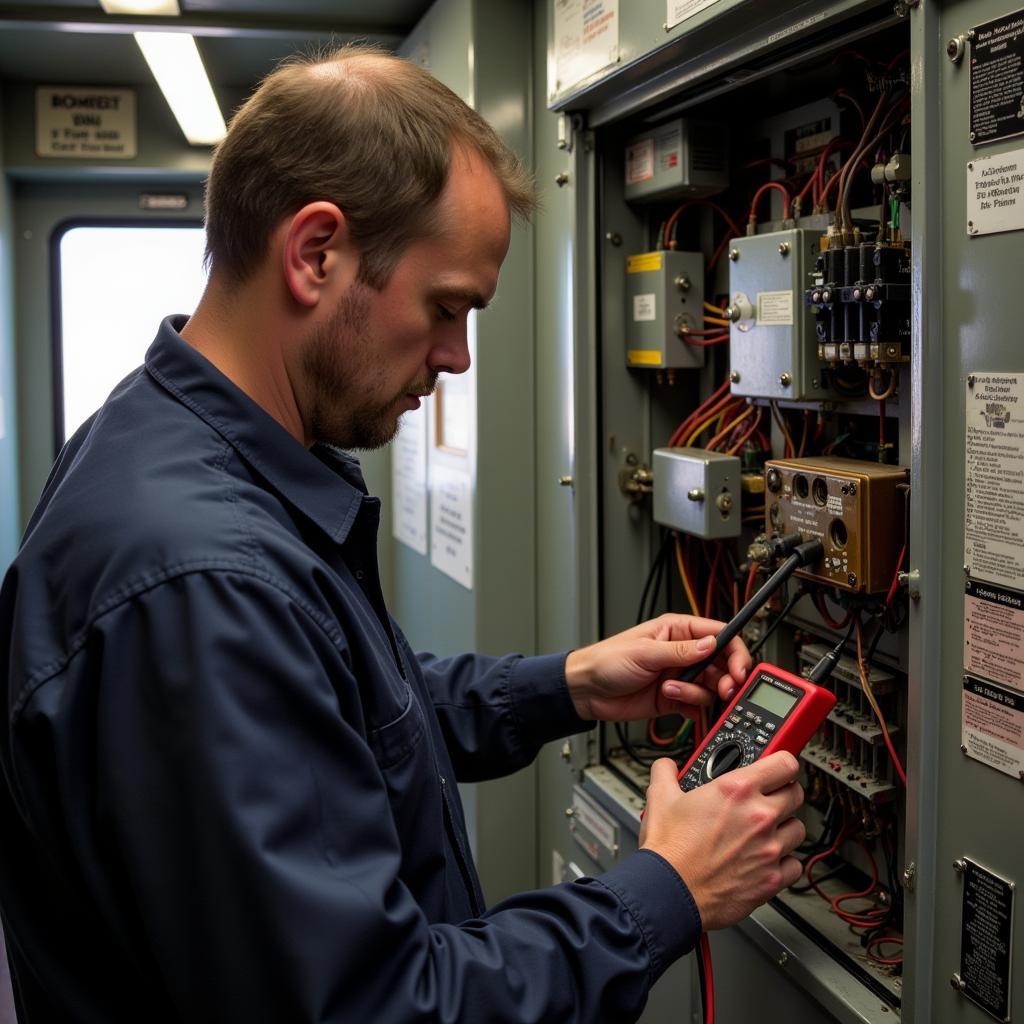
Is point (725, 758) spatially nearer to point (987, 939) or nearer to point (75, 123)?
point (987, 939)

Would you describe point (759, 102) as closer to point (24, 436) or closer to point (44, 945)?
point (44, 945)

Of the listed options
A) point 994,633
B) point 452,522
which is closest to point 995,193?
point 994,633

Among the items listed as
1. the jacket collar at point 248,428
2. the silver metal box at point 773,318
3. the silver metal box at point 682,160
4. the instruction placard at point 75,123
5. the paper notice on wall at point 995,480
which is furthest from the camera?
the instruction placard at point 75,123

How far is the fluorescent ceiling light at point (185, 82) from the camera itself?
122 inches

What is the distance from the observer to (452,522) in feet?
9.59

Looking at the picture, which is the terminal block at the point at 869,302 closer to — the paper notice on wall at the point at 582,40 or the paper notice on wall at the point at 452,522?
the paper notice on wall at the point at 582,40

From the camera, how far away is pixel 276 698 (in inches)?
34.4

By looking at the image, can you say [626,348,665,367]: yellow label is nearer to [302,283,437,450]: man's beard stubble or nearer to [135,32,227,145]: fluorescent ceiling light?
[302,283,437,450]: man's beard stubble

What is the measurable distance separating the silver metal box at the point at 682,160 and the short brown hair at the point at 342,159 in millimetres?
919

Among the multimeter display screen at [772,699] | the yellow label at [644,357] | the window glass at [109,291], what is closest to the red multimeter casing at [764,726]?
the multimeter display screen at [772,699]

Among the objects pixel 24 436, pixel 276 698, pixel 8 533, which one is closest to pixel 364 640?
pixel 276 698

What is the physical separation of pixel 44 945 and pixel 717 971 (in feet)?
3.72

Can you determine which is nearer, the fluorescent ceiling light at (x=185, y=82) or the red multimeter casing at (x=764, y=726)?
the red multimeter casing at (x=764, y=726)

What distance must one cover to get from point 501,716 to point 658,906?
1.73 ft
